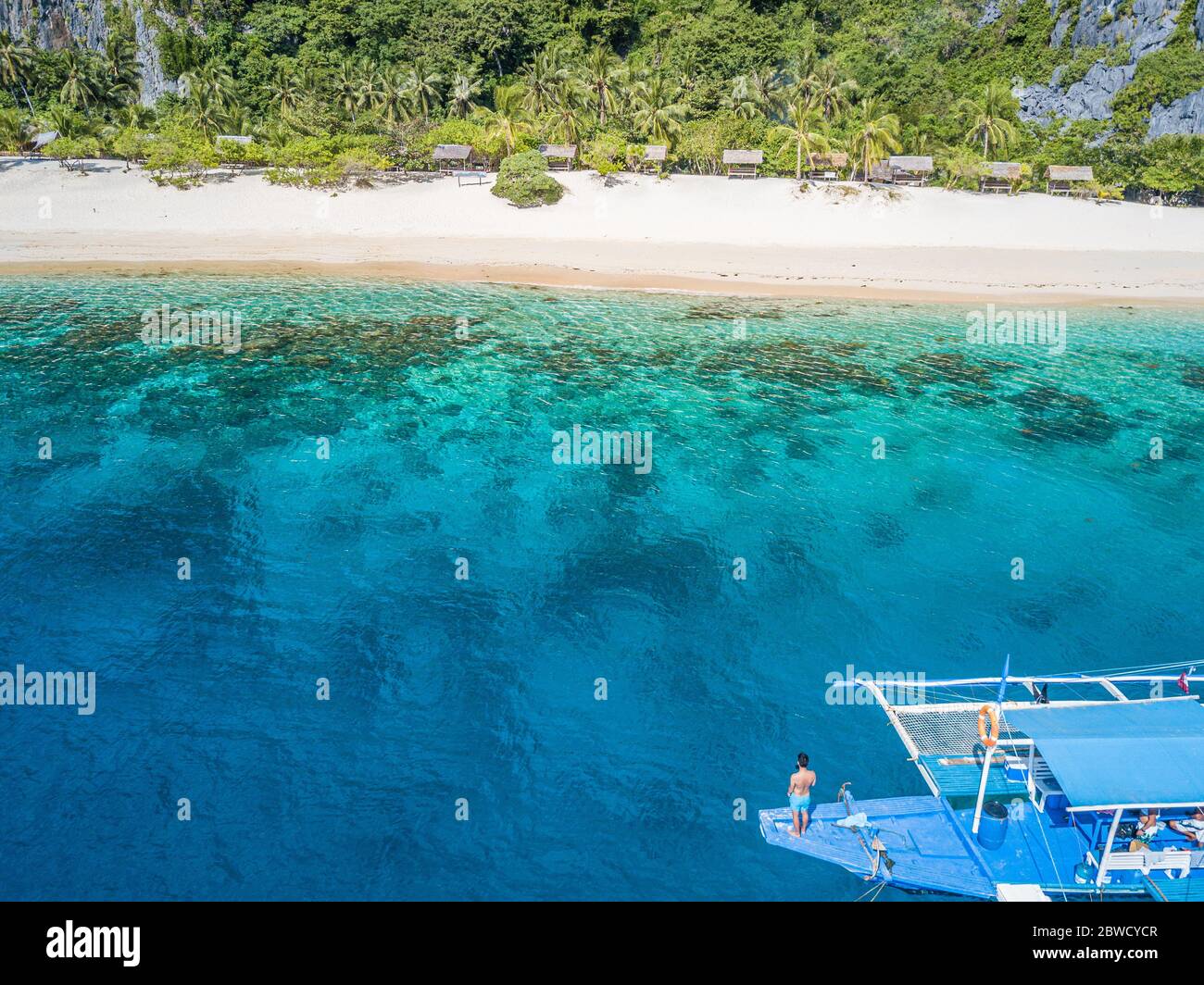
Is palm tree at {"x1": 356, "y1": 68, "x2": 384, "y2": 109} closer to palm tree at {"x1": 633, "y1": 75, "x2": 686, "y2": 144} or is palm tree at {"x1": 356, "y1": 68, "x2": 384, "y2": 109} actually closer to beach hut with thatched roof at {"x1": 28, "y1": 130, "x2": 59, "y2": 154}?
palm tree at {"x1": 633, "y1": 75, "x2": 686, "y2": 144}

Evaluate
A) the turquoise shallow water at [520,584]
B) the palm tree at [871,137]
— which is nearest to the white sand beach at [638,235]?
the palm tree at [871,137]

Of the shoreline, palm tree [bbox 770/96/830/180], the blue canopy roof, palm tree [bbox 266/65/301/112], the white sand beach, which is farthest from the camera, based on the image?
palm tree [bbox 266/65/301/112]

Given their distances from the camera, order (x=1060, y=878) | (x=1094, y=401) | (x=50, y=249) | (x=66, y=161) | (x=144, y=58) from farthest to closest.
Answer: (x=144, y=58) → (x=66, y=161) → (x=50, y=249) → (x=1094, y=401) → (x=1060, y=878)

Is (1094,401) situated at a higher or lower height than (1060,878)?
higher

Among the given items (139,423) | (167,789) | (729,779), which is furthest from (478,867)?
(139,423)

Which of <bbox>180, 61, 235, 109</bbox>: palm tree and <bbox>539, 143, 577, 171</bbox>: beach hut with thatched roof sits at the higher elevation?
<bbox>180, 61, 235, 109</bbox>: palm tree

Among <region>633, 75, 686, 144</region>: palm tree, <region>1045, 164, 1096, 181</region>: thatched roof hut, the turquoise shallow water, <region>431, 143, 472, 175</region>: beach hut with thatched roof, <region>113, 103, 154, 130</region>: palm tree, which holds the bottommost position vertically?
the turquoise shallow water

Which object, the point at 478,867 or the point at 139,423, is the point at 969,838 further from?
the point at 139,423

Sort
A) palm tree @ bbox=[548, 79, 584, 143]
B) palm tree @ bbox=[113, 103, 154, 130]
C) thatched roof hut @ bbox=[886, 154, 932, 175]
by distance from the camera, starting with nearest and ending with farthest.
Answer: thatched roof hut @ bbox=[886, 154, 932, 175], palm tree @ bbox=[548, 79, 584, 143], palm tree @ bbox=[113, 103, 154, 130]

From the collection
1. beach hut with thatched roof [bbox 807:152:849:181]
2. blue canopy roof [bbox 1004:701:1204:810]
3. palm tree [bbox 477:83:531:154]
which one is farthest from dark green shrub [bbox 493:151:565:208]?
blue canopy roof [bbox 1004:701:1204:810]
